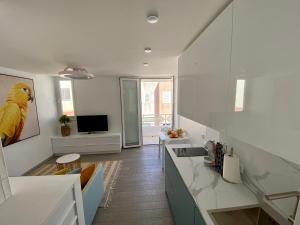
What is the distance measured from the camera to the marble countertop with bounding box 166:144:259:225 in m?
1.11

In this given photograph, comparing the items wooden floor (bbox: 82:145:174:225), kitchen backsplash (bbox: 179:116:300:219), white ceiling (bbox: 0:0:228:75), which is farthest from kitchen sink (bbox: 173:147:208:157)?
white ceiling (bbox: 0:0:228:75)

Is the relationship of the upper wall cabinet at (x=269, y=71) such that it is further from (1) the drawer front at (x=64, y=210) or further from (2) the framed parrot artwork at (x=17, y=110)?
(2) the framed parrot artwork at (x=17, y=110)

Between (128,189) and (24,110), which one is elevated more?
(24,110)

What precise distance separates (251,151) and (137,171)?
2590 mm

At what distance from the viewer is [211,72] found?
1.20m

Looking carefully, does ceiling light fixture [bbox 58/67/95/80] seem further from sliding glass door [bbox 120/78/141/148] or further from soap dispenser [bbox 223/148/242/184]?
soap dispenser [bbox 223/148/242/184]

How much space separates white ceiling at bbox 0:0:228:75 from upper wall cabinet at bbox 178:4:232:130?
0.48 ft

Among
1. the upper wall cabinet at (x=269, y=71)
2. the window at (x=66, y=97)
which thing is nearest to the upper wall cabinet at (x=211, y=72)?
the upper wall cabinet at (x=269, y=71)

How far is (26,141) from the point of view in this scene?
3359 millimetres

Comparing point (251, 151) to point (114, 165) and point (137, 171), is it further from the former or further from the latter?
point (114, 165)

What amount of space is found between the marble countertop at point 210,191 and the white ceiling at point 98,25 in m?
1.48

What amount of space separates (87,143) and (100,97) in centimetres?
149

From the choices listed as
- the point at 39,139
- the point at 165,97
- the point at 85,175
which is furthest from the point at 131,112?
the point at 85,175

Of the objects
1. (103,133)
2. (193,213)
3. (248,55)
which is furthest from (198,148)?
(103,133)
